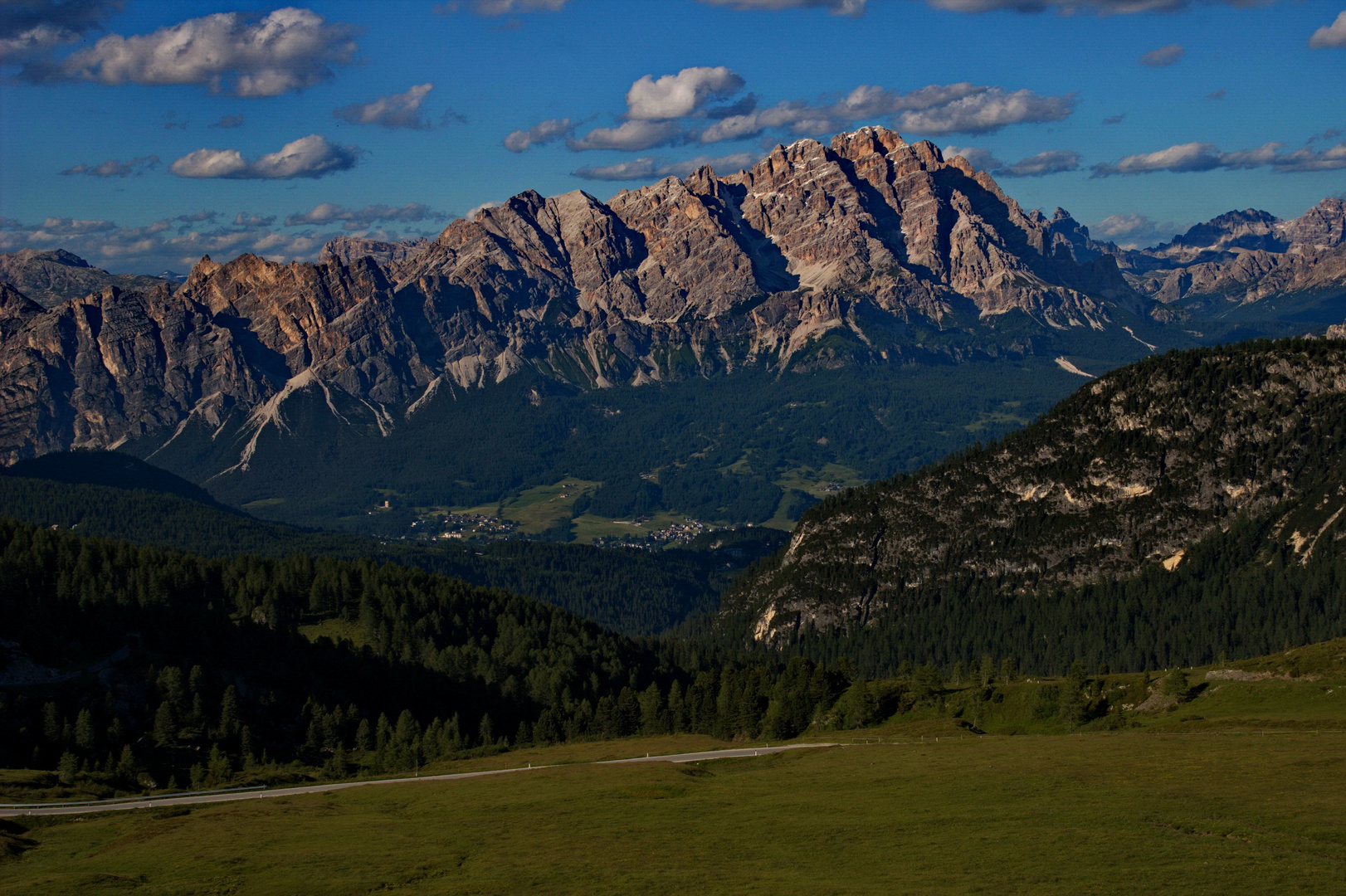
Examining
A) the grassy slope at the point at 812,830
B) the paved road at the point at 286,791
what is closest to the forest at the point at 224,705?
the paved road at the point at 286,791

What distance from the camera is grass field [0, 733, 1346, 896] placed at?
73.7 meters

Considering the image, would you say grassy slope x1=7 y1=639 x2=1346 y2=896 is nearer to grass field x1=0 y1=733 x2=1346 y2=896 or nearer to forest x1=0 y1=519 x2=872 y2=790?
grass field x1=0 y1=733 x2=1346 y2=896

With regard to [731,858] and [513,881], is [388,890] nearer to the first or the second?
[513,881]

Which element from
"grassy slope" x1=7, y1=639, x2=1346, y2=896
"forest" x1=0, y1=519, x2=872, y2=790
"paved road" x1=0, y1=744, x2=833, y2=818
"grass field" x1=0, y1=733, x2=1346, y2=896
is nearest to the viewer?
"grass field" x1=0, y1=733, x2=1346, y2=896

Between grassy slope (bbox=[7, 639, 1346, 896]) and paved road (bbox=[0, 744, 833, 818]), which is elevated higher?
grassy slope (bbox=[7, 639, 1346, 896])

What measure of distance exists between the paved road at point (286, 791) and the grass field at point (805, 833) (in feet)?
25.3

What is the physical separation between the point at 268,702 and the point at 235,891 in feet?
339

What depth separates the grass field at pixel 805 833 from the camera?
7369 centimetres

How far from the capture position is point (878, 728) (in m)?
159

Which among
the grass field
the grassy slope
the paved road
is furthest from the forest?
the grass field

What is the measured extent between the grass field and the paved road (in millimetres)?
7707

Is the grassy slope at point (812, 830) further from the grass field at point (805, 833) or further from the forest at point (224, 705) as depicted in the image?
the forest at point (224, 705)

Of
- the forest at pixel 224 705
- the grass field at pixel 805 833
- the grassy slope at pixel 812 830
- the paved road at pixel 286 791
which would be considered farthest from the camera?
the forest at pixel 224 705

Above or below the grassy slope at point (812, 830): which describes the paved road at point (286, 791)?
below
